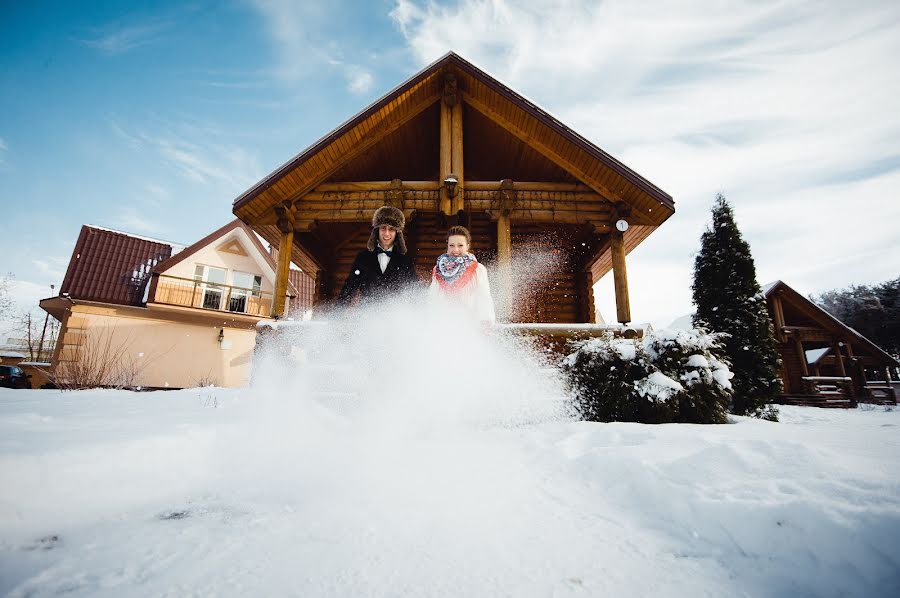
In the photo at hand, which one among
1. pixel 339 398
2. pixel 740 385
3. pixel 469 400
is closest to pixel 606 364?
pixel 469 400

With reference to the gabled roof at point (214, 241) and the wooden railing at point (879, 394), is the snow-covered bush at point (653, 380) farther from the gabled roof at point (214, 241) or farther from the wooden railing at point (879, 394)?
the wooden railing at point (879, 394)

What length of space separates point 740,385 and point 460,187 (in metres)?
7.29

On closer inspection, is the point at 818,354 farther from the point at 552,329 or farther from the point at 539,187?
the point at 552,329

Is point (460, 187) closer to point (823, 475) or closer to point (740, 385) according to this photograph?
point (823, 475)

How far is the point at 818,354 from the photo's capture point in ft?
57.3

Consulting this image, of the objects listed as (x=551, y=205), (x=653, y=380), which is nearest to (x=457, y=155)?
(x=551, y=205)

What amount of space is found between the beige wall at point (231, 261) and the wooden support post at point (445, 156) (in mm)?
12125

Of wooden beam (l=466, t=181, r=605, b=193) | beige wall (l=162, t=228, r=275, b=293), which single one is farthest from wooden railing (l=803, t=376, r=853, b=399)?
beige wall (l=162, t=228, r=275, b=293)

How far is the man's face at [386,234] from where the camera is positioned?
13.5ft

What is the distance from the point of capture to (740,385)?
8188mm

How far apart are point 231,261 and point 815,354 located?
27379 millimetres

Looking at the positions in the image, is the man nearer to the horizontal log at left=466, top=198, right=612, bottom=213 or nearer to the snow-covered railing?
the snow-covered railing

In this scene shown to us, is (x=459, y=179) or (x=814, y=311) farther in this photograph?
(x=814, y=311)

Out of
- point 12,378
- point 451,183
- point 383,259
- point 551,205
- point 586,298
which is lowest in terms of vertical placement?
point 12,378
